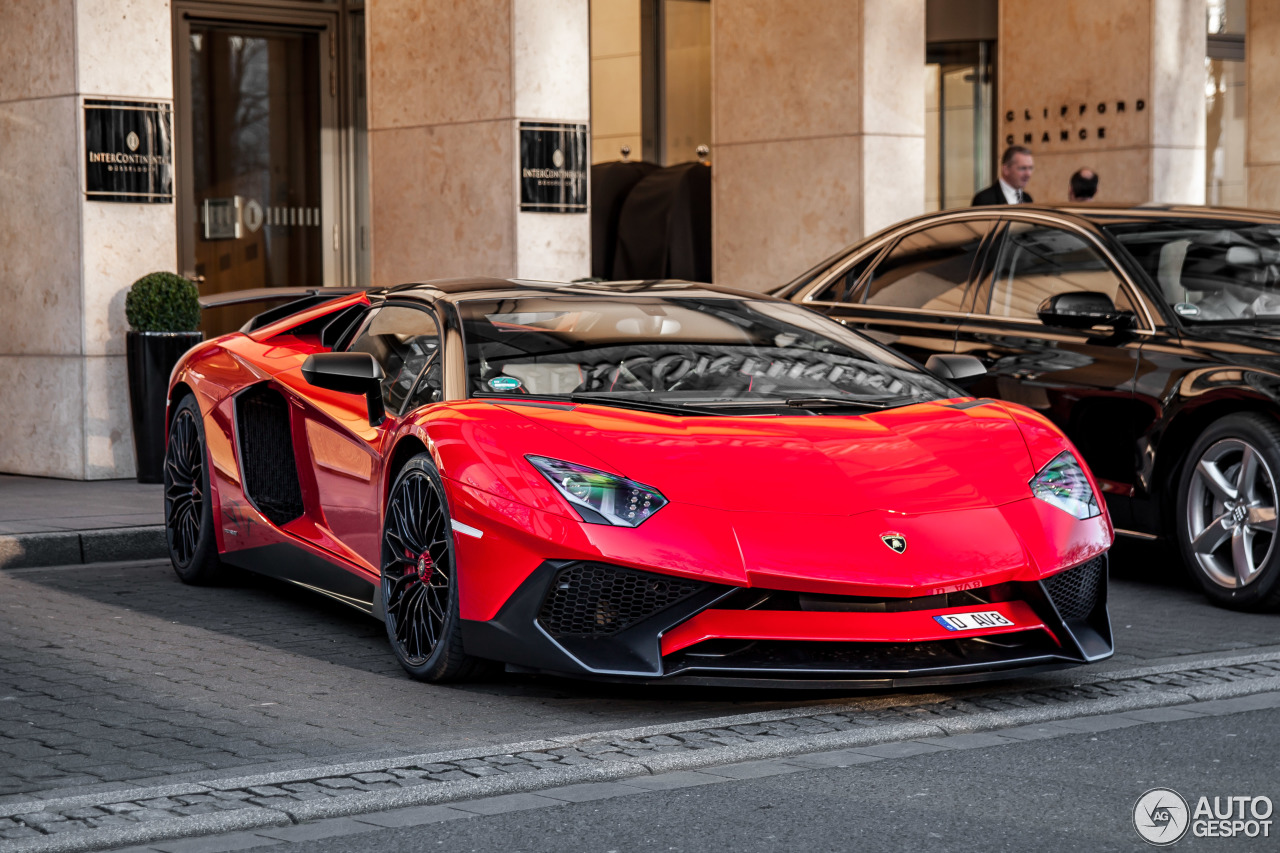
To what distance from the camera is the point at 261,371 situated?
285 inches

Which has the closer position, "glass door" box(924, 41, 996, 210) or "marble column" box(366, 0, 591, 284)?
"marble column" box(366, 0, 591, 284)

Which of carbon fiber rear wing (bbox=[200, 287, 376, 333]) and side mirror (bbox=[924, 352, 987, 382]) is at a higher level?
carbon fiber rear wing (bbox=[200, 287, 376, 333])

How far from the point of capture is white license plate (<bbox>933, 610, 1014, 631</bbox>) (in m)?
5.24

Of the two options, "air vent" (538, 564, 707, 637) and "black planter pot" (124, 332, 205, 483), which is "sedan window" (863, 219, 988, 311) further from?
"black planter pot" (124, 332, 205, 483)

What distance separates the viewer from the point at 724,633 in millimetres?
5145

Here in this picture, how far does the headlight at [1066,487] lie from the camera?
222 inches

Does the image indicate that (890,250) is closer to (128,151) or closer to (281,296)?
(281,296)

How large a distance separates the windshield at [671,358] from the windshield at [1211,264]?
82.6 inches

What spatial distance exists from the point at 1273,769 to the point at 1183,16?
12.1 metres

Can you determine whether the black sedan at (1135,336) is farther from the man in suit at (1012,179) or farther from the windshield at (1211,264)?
the man in suit at (1012,179)

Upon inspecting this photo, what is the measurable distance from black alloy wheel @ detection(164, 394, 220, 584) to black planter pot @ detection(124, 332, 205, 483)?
265cm

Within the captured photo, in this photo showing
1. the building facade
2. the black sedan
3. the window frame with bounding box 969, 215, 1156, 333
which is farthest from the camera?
the building facade

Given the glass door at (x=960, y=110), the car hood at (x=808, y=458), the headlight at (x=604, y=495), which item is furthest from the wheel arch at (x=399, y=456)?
the glass door at (x=960, y=110)

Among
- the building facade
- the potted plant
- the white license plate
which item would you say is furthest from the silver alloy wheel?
the potted plant
